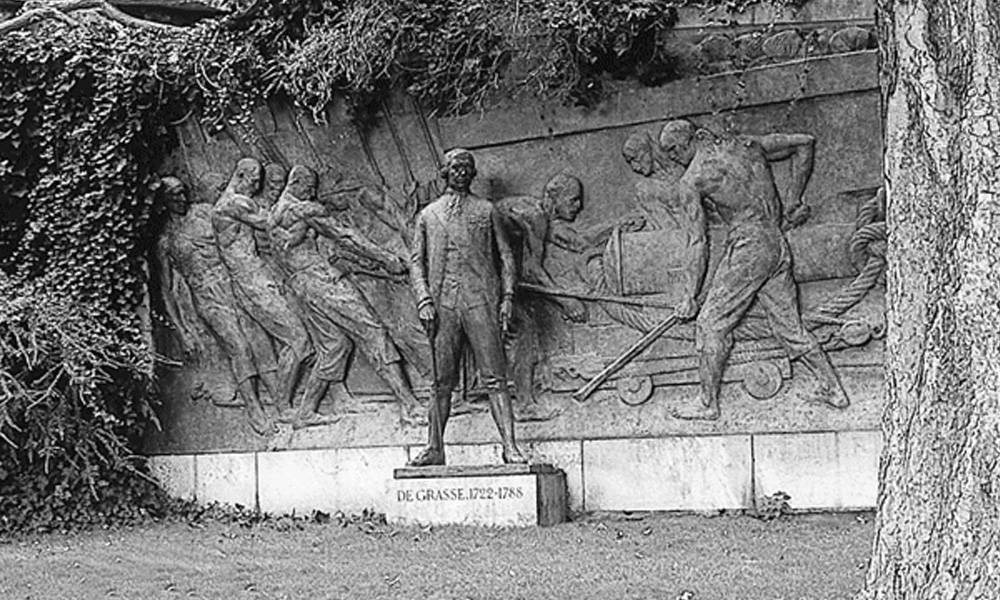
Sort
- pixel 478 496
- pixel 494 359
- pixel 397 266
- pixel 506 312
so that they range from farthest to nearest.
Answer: pixel 397 266 → pixel 494 359 → pixel 506 312 → pixel 478 496

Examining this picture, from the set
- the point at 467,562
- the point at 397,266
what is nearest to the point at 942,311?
the point at 467,562

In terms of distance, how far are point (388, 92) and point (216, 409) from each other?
3150 mm

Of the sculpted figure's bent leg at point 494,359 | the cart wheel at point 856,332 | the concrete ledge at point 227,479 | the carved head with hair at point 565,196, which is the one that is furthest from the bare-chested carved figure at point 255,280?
the cart wheel at point 856,332

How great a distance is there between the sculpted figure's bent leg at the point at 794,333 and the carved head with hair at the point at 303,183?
3869 millimetres

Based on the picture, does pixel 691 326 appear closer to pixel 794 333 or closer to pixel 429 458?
pixel 794 333

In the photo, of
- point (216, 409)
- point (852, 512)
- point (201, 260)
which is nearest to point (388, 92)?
point (201, 260)

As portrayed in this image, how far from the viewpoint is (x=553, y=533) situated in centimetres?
1155

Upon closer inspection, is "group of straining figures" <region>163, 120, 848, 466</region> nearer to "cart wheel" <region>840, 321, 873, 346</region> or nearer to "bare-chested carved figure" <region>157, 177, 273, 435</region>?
"cart wheel" <region>840, 321, 873, 346</region>

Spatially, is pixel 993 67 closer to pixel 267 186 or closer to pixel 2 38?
pixel 267 186

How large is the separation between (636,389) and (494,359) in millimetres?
1113

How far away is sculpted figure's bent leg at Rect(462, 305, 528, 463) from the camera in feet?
40.2

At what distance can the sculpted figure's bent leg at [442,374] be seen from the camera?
12.3 meters

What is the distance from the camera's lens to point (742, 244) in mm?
11969

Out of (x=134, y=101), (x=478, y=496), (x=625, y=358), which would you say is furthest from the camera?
(x=134, y=101)
